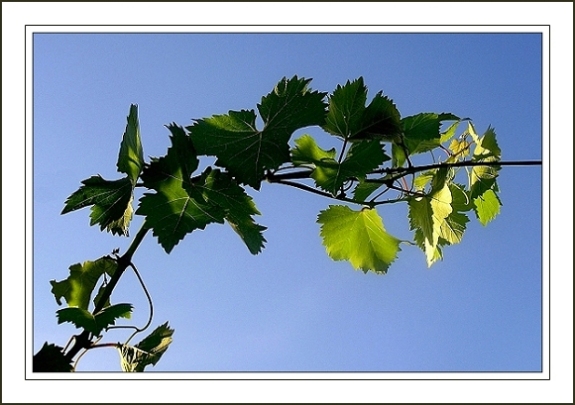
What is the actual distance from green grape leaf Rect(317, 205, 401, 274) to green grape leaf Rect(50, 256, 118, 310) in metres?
0.40

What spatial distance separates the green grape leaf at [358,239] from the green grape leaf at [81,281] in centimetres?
40

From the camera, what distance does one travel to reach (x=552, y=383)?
→ 1.00m

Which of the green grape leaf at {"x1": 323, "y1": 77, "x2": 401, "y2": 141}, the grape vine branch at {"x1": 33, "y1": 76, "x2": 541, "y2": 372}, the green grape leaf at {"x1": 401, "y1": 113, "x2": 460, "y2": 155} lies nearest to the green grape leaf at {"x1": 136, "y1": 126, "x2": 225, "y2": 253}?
the grape vine branch at {"x1": 33, "y1": 76, "x2": 541, "y2": 372}

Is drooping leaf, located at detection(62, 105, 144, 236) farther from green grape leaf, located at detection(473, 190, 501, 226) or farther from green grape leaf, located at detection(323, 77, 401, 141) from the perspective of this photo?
green grape leaf, located at detection(473, 190, 501, 226)

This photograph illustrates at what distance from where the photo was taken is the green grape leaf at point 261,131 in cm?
97

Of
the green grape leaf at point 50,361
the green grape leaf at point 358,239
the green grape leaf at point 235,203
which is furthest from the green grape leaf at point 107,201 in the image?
the green grape leaf at point 358,239

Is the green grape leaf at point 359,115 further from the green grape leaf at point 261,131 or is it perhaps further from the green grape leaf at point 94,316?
the green grape leaf at point 94,316

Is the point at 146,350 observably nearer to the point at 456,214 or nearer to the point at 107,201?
the point at 107,201

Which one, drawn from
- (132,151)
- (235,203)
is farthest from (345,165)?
(132,151)

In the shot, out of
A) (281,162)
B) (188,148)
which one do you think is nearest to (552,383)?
(281,162)

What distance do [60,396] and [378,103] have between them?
677mm

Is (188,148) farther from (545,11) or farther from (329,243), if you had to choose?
(545,11)

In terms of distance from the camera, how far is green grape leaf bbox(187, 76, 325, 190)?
0.97m

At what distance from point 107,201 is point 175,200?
153 mm
